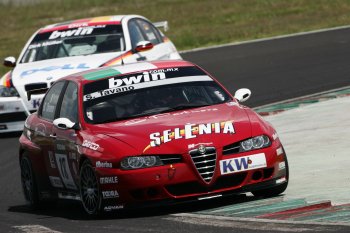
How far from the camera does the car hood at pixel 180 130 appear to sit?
9891 millimetres

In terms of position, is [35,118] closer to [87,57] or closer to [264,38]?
[87,57]

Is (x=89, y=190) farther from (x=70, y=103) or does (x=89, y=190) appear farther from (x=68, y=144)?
(x=70, y=103)

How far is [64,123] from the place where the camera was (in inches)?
428

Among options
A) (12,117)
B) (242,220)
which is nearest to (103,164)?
(242,220)

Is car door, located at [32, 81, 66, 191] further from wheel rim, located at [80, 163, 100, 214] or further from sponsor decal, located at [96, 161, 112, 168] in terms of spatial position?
sponsor decal, located at [96, 161, 112, 168]

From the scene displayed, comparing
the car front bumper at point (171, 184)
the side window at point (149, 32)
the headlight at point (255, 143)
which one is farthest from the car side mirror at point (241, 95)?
the side window at point (149, 32)

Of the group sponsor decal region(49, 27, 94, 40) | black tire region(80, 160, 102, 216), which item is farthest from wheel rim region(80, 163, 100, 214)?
sponsor decal region(49, 27, 94, 40)

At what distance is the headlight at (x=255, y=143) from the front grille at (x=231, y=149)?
0.15ft

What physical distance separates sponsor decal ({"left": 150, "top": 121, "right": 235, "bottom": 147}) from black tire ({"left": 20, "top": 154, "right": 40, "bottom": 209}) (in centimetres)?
232

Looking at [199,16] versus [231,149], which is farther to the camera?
[199,16]

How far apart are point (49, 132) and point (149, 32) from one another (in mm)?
8152

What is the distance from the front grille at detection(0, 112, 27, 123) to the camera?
17.5 meters

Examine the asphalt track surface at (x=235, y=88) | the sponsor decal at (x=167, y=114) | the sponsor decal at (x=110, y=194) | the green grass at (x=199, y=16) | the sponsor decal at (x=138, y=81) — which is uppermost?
the sponsor decal at (x=138, y=81)

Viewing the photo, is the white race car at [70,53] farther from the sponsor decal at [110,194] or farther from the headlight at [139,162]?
the headlight at [139,162]
